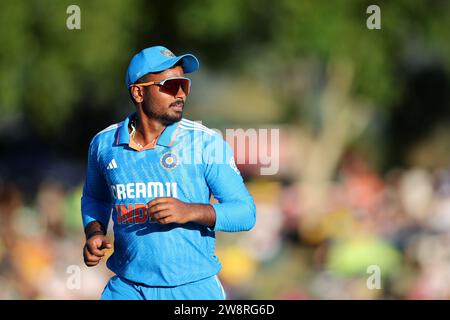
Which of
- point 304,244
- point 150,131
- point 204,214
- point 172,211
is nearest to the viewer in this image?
point 172,211

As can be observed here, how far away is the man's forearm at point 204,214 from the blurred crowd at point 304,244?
4.64m

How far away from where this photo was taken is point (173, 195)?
5043 millimetres

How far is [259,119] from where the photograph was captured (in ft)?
53.1

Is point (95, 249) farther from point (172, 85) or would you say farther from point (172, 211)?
point (172, 85)

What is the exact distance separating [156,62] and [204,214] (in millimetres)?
881

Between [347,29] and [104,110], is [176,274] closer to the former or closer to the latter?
[347,29]

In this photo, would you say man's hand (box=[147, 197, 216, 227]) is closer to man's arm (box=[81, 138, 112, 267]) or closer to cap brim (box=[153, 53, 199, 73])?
man's arm (box=[81, 138, 112, 267])

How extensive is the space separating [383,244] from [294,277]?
130cm

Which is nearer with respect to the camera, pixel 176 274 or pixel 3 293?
pixel 176 274

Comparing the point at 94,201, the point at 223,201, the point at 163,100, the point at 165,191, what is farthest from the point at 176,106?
the point at 94,201

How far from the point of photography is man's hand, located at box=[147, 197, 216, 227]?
4699 millimetres

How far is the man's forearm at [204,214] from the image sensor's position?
4.83 meters
